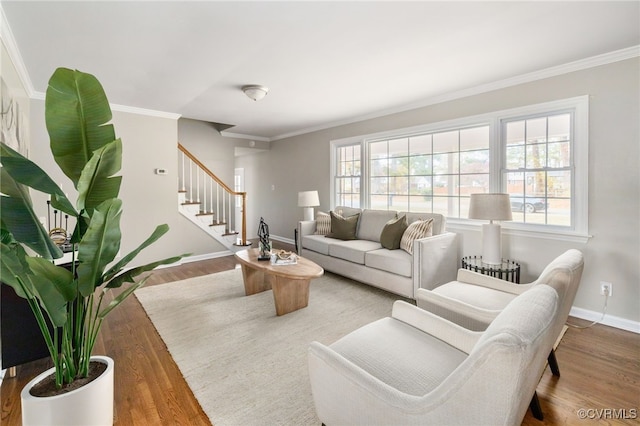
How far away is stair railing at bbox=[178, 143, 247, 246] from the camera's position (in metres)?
5.76

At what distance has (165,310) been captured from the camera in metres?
3.24

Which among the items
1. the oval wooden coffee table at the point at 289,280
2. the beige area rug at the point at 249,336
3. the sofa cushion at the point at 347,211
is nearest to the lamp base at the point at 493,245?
the beige area rug at the point at 249,336

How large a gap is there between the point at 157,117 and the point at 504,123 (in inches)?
195

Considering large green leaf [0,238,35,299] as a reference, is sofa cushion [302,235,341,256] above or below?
below

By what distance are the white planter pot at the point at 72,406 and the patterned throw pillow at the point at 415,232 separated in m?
3.05

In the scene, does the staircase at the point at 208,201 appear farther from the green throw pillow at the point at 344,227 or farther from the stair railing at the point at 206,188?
the green throw pillow at the point at 344,227

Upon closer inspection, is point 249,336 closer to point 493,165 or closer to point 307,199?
point 307,199

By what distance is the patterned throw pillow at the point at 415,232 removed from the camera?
12.0ft

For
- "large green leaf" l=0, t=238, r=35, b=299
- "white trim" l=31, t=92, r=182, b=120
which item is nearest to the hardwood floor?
"large green leaf" l=0, t=238, r=35, b=299

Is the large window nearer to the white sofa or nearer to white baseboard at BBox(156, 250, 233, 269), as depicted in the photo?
the white sofa

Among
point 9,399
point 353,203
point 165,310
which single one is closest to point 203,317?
point 165,310

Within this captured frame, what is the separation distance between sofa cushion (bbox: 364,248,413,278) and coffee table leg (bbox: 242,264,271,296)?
1319 millimetres

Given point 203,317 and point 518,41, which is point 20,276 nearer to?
point 203,317

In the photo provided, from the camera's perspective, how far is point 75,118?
138 centimetres
